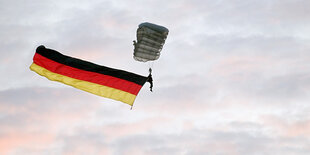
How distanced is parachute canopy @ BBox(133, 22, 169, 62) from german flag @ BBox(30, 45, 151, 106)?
1.35m

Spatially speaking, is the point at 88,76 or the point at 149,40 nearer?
the point at 149,40

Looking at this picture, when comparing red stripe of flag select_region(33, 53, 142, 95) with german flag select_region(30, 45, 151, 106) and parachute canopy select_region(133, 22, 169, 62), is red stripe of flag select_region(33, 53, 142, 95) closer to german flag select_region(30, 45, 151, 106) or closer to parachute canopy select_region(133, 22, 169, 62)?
german flag select_region(30, 45, 151, 106)

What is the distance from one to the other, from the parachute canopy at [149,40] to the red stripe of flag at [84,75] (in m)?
2.02

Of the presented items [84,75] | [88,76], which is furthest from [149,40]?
[84,75]

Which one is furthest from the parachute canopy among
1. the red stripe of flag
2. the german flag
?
the red stripe of flag

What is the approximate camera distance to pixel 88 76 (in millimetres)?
34000

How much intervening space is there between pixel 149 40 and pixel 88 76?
399cm

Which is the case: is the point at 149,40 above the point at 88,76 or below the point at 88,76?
above

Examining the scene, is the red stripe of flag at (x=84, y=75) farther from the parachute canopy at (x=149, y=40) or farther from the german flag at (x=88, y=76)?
the parachute canopy at (x=149, y=40)

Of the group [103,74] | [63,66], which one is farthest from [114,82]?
[63,66]

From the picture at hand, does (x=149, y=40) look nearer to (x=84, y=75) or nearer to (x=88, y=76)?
(x=88, y=76)

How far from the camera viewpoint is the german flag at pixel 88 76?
33312mm

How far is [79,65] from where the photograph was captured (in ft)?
113

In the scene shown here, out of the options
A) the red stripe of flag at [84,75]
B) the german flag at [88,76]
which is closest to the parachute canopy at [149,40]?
the german flag at [88,76]
